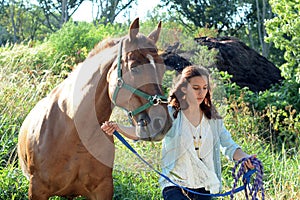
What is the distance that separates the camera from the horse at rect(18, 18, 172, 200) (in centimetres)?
338

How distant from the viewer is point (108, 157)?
13.5 ft

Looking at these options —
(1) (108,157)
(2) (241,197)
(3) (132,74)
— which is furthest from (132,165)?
Answer: (3) (132,74)

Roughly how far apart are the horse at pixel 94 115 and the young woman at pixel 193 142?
0.46 meters

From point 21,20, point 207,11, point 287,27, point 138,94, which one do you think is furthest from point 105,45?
point 21,20

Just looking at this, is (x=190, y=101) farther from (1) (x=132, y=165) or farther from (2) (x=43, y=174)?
(1) (x=132, y=165)

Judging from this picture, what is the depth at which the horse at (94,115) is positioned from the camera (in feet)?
11.1

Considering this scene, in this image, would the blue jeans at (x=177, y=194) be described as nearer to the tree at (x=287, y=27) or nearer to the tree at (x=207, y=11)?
the tree at (x=287, y=27)

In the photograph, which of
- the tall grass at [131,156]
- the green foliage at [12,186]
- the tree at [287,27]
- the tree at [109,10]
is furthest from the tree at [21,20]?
the green foliage at [12,186]

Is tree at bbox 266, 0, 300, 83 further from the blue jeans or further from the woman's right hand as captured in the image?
the woman's right hand

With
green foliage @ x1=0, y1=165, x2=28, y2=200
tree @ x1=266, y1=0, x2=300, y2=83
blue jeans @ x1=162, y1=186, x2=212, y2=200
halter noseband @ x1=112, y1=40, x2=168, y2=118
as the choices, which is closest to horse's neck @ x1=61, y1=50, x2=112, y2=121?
halter noseband @ x1=112, y1=40, x2=168, y2=118

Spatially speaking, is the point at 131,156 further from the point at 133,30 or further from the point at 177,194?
the point at 133,30

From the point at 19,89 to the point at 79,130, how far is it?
4.25 m

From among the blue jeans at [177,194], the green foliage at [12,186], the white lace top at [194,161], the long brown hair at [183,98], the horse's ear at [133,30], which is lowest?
the green foliage at [12,186]

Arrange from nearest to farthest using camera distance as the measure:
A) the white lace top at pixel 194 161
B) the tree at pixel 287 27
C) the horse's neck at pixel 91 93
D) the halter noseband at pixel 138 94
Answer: the halter noseband at pixel 138 94
the horse's neck at pixel 91 93
the white lace top at pixel 194 161
the tree at pixel 287 27
